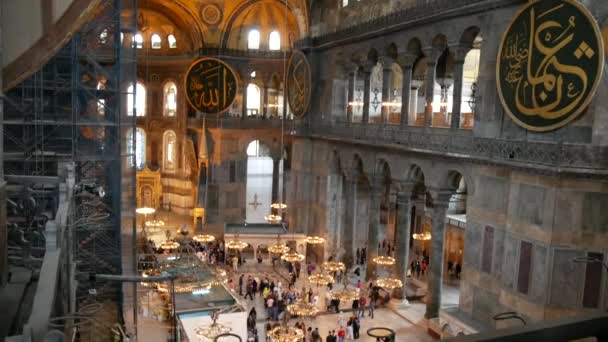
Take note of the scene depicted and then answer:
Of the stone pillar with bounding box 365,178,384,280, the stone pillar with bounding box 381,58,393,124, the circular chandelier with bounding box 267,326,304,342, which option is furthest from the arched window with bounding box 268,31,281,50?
the circular chandelier with bounding box 267,326,304,342

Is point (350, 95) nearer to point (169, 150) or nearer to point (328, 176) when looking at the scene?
point (328, 176)

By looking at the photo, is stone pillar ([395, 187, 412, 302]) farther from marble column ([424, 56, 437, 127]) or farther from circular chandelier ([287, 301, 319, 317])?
circular chandelier ([287, 301, 319, 317])

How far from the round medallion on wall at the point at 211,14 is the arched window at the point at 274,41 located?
2.29 metres

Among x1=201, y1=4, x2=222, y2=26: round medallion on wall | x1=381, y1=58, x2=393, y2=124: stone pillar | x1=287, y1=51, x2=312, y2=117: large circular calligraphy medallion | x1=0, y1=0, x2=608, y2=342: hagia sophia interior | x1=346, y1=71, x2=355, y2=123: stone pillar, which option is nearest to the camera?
x1=0, y1=0, x2=608, y2=342: hagia sophia interior

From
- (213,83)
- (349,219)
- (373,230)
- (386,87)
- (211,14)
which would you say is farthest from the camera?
(211,14)

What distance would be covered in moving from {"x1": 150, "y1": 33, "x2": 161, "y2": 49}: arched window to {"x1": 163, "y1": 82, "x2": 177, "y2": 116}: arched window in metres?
1.68

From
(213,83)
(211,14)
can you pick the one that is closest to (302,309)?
(213,83)

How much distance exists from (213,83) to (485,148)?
33.1 ft

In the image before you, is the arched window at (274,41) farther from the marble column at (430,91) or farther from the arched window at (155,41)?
the marble column at (430,91)

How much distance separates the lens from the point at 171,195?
25219mm

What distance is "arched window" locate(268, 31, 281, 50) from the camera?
2313 centimetres

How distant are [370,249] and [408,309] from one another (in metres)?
2.32

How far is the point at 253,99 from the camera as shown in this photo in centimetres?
2502

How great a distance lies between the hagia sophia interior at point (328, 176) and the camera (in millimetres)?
5648
